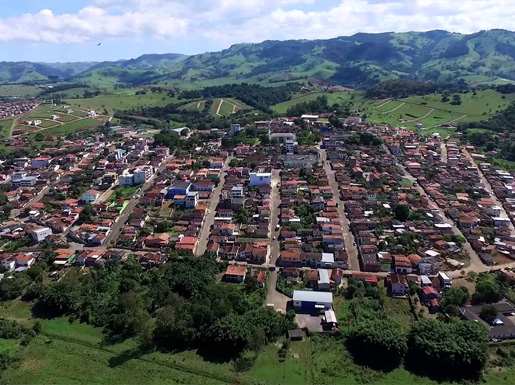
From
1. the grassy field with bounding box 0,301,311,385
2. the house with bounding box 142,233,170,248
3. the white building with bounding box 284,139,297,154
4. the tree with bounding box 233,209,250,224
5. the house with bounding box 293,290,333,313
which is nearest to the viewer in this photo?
the grassy field with bounding box 0,301,311,385

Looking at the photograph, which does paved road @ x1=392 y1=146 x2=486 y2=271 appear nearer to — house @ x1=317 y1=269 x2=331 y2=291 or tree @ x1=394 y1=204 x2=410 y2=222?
tree @ x1=394 y1=204 x2=410 y2=222

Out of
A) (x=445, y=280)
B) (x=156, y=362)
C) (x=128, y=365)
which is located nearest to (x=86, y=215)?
(x=128, y=365)

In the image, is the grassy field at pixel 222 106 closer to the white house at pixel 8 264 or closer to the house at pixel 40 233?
the house at pixel 40 233

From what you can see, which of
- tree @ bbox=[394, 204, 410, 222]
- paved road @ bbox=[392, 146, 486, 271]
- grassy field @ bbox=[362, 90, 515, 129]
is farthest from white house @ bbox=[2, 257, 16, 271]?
grassy field @ bbox=[362, 90, 515, 129]

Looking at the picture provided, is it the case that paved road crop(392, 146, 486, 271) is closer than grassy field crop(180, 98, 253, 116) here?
Yes

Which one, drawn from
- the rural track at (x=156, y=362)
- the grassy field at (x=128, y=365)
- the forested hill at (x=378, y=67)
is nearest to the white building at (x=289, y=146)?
the grassy field at (x=128, y=365)

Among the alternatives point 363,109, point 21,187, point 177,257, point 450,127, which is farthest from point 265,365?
point 363,109

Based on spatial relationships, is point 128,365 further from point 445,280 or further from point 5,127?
point 5,127
